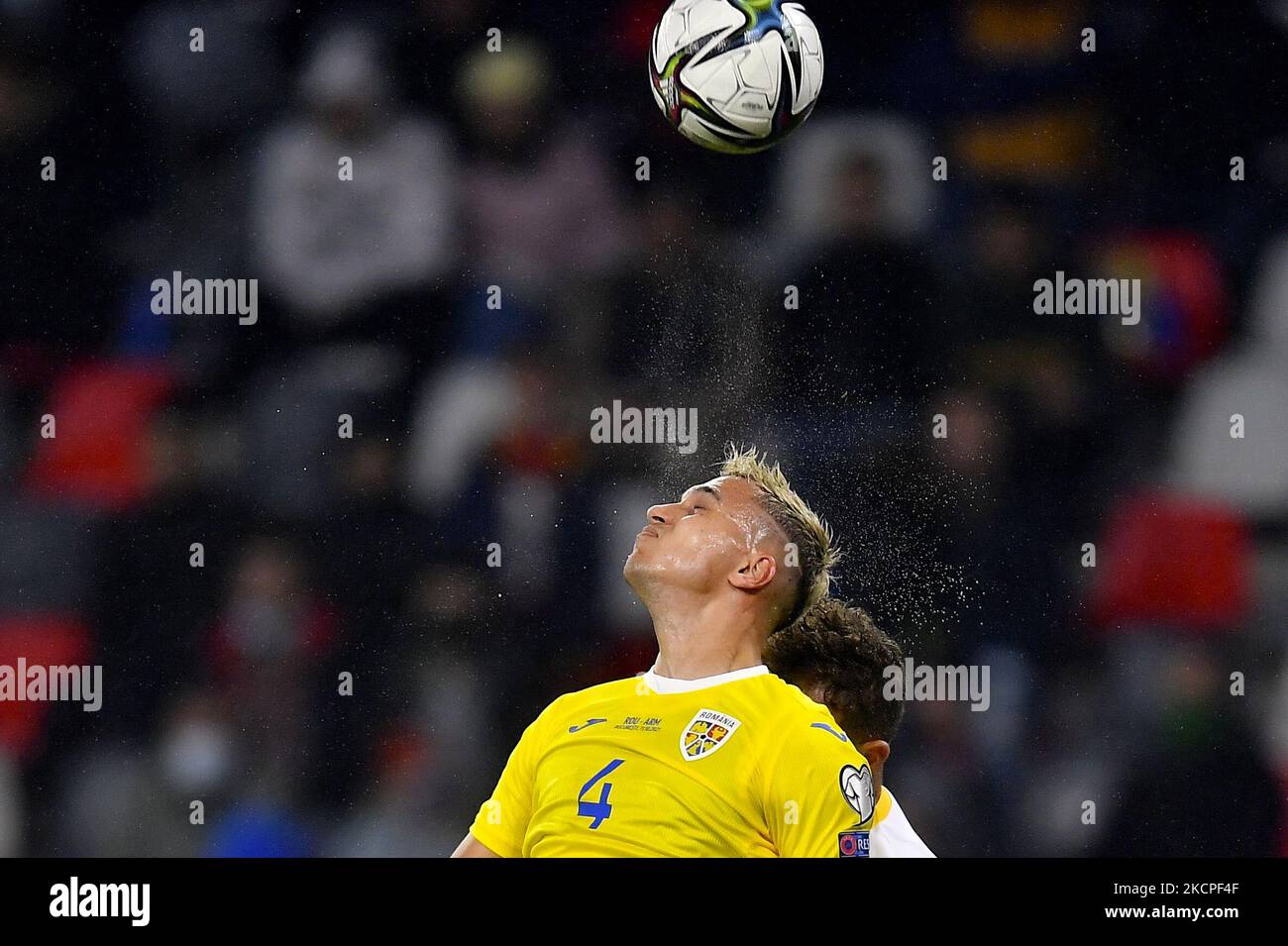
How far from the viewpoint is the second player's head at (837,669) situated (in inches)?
141

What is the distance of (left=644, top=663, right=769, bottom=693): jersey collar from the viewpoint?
3.37m

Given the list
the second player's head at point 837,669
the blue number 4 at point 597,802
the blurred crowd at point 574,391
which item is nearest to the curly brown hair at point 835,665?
the second player's head at point 837,669

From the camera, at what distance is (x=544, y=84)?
189 inches

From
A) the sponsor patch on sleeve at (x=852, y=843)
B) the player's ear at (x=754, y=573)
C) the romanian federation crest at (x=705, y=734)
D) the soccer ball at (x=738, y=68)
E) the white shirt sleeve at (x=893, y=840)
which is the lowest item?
the white shirt sleeve at (x=893, y=840)

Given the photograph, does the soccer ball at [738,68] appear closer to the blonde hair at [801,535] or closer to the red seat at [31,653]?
the blonde hair at [801,535]

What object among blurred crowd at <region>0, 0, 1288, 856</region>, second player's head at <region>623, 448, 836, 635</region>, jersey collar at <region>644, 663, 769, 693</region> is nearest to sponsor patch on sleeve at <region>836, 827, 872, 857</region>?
jersey collar at <region>644, 663, 769, 693</region>

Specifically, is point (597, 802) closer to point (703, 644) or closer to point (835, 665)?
point (703, 644)

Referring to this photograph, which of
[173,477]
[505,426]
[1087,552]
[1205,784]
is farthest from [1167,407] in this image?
[173,477]

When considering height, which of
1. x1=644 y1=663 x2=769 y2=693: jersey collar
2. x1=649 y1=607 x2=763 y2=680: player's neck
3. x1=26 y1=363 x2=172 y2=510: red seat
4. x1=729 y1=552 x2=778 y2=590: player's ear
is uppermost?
x1=26 y1=363 x2=172 y2=510: red seat

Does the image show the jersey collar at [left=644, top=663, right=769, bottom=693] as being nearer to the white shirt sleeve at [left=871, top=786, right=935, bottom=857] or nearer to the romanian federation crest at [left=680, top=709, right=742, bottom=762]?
the romanian federation crest at [left=680, top=709, right=742, bottom=762]

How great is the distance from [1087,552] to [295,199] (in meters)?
2.77

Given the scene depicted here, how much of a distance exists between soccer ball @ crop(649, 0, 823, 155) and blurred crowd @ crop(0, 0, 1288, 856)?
0.83m

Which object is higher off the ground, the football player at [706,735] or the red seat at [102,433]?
the red seat at [102,433]

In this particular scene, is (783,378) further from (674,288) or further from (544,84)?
(544,84)
